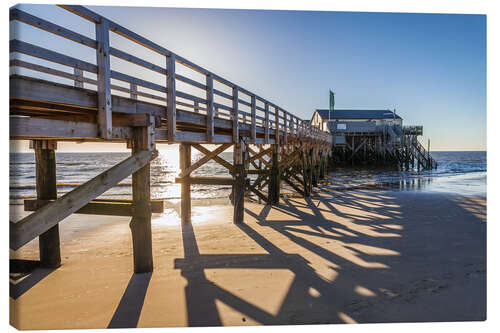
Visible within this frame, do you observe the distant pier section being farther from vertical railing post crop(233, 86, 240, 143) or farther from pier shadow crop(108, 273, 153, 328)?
pier shadow crop(108, 273, 153, 328)

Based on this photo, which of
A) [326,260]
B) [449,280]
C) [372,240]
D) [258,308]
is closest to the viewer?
[258,308]

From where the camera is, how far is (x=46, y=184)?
460 centimetres

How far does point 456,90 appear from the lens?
243 inches

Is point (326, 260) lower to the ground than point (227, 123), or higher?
lower

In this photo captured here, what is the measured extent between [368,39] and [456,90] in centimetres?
217

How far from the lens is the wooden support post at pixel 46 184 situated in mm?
4555

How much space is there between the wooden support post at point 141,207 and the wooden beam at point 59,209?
448 mm

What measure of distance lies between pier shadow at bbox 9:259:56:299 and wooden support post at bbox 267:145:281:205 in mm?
7027

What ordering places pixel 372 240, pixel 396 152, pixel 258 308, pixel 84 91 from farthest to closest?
pixel 396 152, pixel 372 240, pixel 258 308, pixel 84 91

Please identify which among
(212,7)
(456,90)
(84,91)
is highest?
(212,7)

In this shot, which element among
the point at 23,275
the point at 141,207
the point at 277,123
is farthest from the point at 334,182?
the point at 23,275

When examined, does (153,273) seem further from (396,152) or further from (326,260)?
(396,152)
